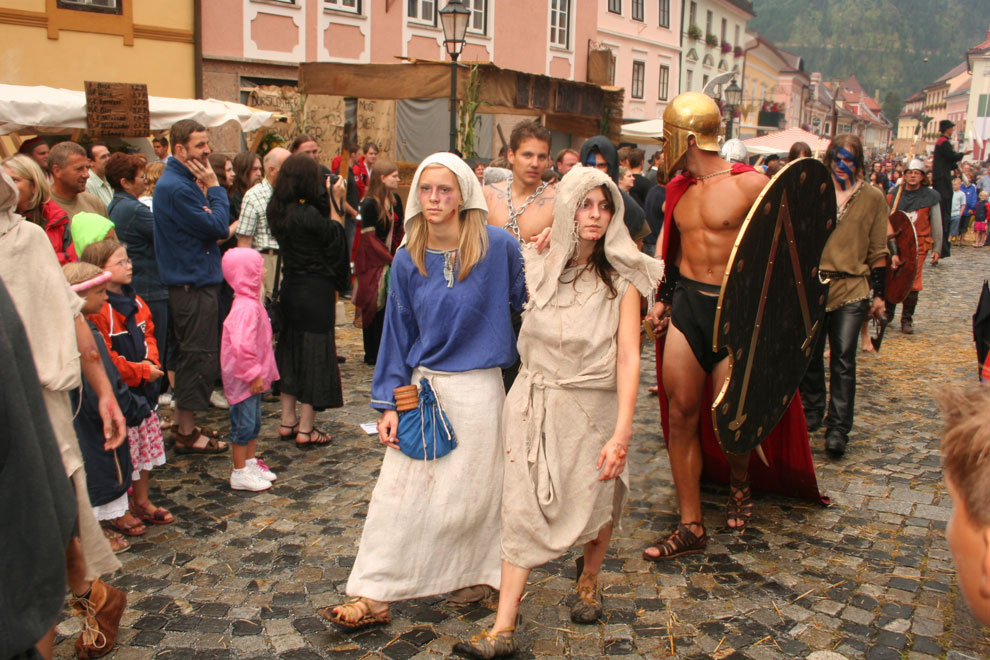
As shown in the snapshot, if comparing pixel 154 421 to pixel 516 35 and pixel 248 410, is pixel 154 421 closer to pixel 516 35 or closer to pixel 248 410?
pixel 248 410

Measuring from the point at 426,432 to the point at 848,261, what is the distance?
11.5 ft

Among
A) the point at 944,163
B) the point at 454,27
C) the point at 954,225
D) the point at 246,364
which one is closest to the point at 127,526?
the point at 246,364

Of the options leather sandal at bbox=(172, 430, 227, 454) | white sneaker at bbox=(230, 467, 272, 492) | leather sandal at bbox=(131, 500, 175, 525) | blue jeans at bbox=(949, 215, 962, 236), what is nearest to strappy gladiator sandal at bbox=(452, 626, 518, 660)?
leather sandal at bbox=(131, 500, 175, 525)

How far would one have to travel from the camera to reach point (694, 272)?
14.3 ft

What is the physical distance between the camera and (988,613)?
1.28 metres

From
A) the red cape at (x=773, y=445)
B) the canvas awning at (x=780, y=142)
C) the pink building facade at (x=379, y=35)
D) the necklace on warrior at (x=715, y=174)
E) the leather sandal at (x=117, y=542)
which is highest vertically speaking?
the pink building facade at (x=379, y=35)

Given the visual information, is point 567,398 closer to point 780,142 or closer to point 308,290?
point 308,290

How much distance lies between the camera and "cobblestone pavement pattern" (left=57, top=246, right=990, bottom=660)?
3.41m

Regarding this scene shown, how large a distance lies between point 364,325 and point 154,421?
3037 millimetres

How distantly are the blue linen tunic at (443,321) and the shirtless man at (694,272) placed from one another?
44.2 inches

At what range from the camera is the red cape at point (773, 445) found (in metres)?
4.56

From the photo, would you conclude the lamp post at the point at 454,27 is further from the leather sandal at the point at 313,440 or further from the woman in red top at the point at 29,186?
the woman in red top at the point at 29,186

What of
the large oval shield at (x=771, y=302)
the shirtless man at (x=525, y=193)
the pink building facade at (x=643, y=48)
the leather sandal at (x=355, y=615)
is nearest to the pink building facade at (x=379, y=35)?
the pink building facade at (x=643, y=48)

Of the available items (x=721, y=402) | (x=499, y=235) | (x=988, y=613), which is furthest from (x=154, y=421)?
(x=988, y=613)
